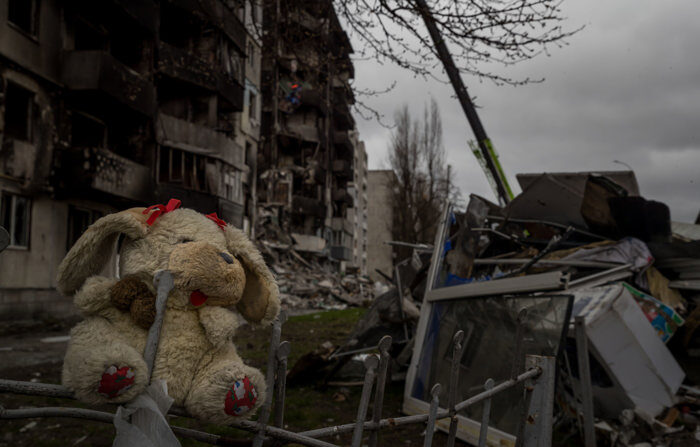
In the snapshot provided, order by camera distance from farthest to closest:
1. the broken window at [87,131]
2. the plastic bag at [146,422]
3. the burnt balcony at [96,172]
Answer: the broken window at [87,131] < the burnt balcony at [96,172] < the plastic bag at [146,422]

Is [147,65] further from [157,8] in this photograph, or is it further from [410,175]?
[410,175]

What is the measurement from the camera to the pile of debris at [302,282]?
65.5 ft

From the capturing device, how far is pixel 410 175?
32750mm

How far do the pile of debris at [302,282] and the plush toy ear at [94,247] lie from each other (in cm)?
1342

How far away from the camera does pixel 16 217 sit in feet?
36.0

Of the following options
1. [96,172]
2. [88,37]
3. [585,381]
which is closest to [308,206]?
[88,37]

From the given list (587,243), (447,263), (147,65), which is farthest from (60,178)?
(587,243)

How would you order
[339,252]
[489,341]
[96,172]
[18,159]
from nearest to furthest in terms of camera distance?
[489,341] < [18,159] < [96,172] < [339,252]

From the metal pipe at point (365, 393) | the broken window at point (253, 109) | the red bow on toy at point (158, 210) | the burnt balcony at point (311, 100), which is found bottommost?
the metal pipe at point (365, 393)

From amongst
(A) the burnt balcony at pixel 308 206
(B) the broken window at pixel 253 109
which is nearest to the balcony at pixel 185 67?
(B) the broken window at pixel 253 109

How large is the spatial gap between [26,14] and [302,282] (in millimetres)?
14586

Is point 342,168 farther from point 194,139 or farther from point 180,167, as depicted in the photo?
point 180,167

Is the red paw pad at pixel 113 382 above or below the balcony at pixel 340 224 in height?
below

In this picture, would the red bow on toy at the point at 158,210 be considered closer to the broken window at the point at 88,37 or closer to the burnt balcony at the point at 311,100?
the broken window at the point at 88,37
